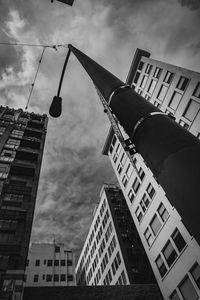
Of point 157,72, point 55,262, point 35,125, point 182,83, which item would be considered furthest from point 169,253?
point 55,262

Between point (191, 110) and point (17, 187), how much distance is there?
2499 cm

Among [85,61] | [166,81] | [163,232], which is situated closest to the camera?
[85,61]

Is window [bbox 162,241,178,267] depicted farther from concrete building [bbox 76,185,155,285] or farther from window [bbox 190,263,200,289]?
concrete building [bbox 76,185,155,285]

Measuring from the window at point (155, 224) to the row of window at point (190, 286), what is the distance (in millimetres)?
6724

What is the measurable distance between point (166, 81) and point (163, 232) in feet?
63.3

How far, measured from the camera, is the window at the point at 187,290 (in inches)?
751

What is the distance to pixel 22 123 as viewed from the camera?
49.8 metres

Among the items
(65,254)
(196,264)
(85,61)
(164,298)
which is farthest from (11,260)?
(65,254)

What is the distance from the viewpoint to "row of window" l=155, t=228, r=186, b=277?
22312 millimetres

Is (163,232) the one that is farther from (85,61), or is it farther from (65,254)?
(65,254)

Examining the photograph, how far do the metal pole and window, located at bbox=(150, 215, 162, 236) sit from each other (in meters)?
26.2

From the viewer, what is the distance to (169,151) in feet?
6.84

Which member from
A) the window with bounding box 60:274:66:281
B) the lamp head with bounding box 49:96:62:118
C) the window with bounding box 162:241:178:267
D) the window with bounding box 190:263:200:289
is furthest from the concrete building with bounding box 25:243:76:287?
the lamp head with bounding box 49:96:62:118

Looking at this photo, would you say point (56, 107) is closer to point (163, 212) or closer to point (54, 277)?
point (163, 212)
